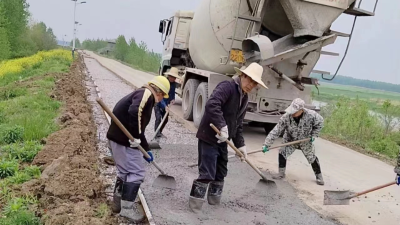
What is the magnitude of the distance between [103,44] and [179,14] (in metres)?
115

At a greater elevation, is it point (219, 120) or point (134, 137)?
point (219, 120)

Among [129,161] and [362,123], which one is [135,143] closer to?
[129,161]

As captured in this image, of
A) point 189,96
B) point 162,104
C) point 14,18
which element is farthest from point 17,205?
point 14,18

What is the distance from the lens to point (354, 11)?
937cm

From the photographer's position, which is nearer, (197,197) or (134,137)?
(134,137)

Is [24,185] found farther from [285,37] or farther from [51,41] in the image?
[51,41]

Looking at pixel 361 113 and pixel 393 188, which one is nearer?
pixel 393 188

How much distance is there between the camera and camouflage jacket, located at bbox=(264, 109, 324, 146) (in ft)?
22.4

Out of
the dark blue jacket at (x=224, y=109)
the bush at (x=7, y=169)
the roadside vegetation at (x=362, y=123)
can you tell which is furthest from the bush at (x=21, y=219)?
the roadside vegetation at (x=362, y=123)

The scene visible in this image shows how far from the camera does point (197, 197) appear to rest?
5.04 m

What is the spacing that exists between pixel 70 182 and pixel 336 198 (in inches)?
133

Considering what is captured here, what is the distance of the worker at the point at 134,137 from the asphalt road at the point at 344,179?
2.58 metres

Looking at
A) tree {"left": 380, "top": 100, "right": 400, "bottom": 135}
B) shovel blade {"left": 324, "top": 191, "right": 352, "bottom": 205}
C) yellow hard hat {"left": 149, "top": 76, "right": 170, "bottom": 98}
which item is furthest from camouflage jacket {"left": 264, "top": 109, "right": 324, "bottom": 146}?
tree {"left": 380, "top": 100, "right": 400, "bottom": 135}

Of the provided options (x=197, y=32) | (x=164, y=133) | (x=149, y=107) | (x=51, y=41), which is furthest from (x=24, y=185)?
(x=51, y=41)
